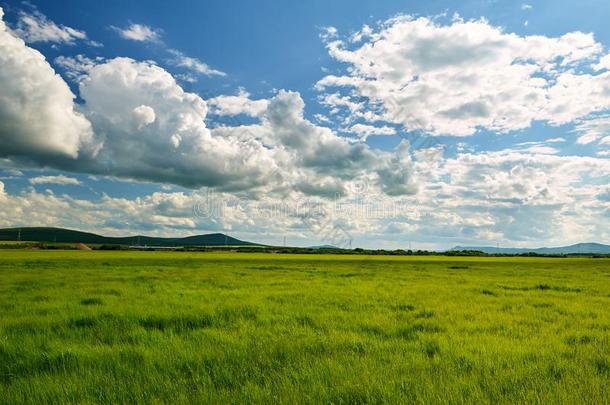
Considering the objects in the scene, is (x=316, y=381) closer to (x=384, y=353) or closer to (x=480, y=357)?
(x=384, y=353)

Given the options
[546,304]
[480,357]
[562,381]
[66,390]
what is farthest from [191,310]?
[546,304]

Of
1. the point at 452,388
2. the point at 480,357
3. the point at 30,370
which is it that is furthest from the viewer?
the point at 480,357

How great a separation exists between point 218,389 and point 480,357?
482cm

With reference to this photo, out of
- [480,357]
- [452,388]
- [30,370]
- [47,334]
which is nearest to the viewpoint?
[452,388]

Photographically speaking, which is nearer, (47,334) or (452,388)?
(452,388)

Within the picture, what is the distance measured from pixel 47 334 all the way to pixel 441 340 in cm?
915

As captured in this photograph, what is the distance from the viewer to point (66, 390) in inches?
226

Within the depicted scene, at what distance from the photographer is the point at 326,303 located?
1466cm

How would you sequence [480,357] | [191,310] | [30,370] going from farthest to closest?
[191,310] < [480,357] < [30,370]

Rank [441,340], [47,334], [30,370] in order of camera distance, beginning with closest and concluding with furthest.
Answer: [30,370]
[441,340]
[47,334]

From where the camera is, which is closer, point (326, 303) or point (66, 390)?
point (66, 390)

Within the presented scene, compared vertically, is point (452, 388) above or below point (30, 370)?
above

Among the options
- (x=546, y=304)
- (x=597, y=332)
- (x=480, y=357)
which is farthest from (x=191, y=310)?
(x=546, y=304)

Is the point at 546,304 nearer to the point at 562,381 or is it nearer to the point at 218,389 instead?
the point at 562,381
